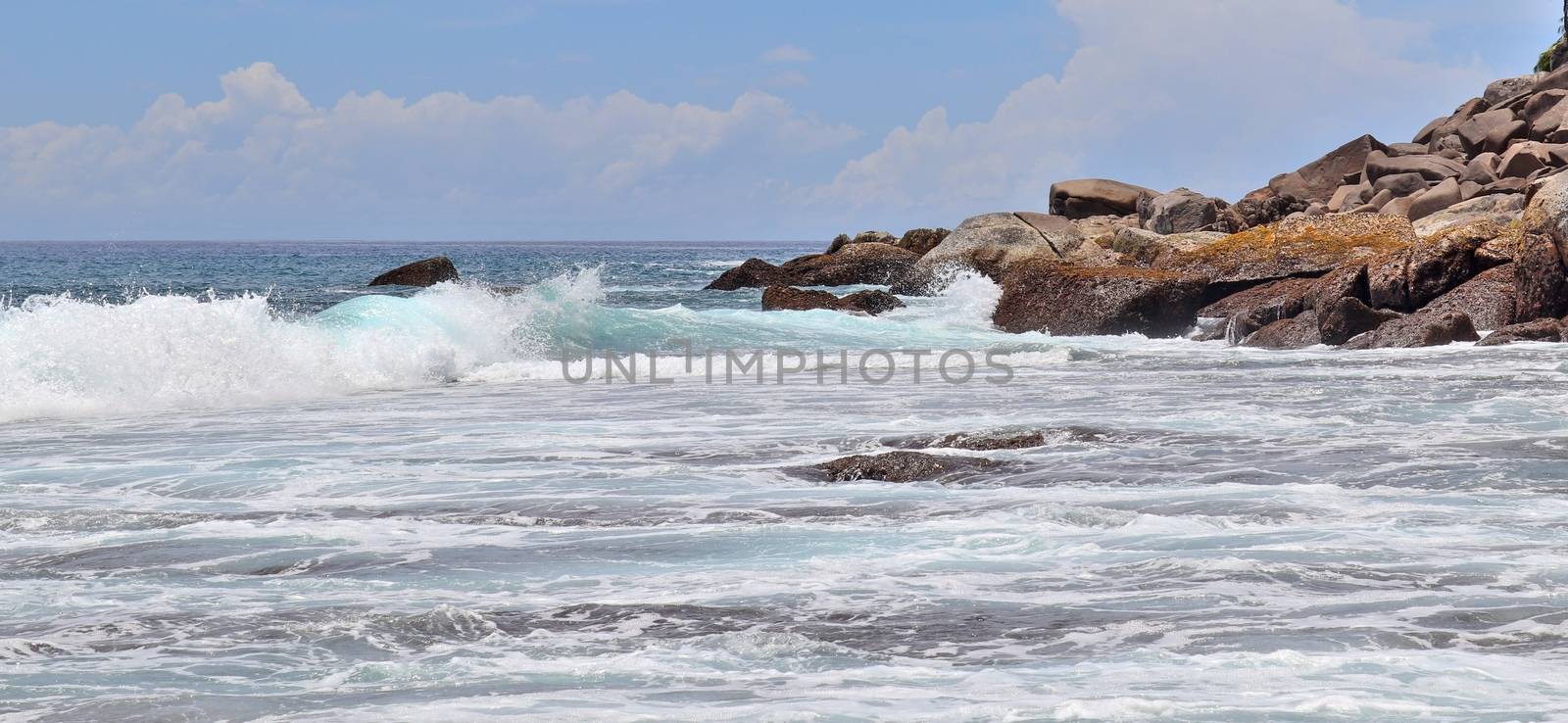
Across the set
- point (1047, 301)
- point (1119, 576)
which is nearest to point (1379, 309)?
point (1047, 301)

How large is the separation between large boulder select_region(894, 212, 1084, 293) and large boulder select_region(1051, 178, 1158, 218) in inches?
405

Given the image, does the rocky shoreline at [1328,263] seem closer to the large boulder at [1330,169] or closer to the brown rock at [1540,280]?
the brown rock at [1540,280]

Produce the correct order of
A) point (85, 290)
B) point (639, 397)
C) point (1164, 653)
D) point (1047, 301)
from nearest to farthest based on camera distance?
point (1164, 653) < point (639, 397) < point (1047, 301) < point (85, 290)

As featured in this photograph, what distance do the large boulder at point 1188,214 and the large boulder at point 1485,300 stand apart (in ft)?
40.5

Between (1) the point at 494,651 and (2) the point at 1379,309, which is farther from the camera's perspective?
(2) the point at 1379,309

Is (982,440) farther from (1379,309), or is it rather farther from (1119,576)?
(1379,309)

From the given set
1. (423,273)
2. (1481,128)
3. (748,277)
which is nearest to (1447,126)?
(1481,128)

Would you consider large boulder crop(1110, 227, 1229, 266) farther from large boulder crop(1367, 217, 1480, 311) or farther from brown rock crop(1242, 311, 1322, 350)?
large boulder crop(1367, 217, 1480, 311)

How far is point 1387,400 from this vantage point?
38.8 feet

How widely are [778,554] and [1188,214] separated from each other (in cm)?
2733

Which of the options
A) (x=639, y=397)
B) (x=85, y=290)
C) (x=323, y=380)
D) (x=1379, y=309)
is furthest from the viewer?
(x=85, y=290)

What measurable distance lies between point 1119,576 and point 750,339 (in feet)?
53.1

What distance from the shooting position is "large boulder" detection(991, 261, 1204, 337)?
20594 mm

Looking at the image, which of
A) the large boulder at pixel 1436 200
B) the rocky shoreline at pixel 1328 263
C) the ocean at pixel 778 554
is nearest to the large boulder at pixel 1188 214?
the rocky shoreline at pixel 1328 263
